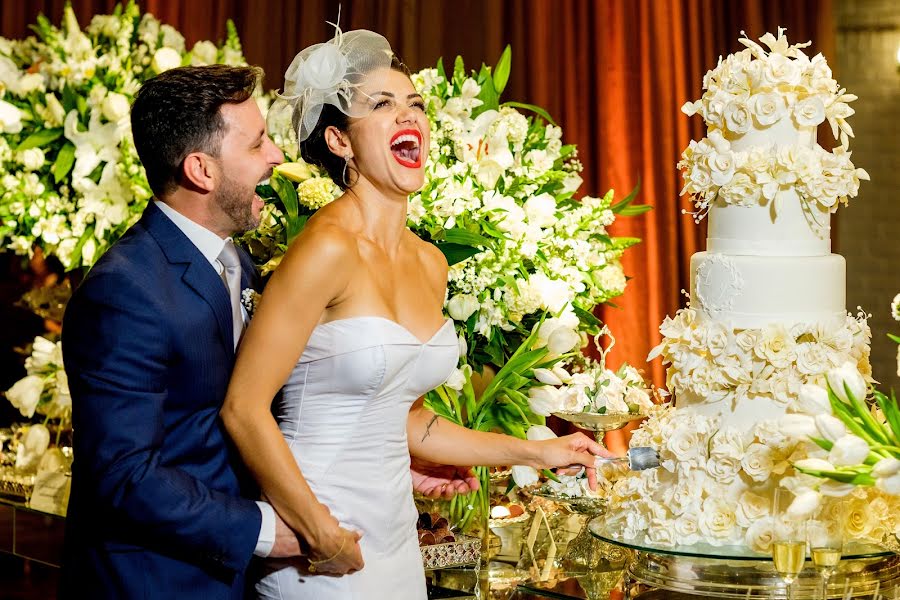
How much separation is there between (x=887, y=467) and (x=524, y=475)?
1133 millimetres

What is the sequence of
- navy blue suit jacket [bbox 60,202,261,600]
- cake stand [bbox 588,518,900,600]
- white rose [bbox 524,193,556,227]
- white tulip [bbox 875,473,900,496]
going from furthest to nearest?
Answer: white rose [bbox 524,193,556,227] → cake stand [bbox 588,518,900,600] → navy blue suit jacket [bbox 60,202,261,600] → white tulip [bbox 875,473,900,496]

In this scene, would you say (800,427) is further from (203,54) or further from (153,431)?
(203,54)

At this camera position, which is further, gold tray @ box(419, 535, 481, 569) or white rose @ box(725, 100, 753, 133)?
gold tray @ box(419, 535, 481, 569)

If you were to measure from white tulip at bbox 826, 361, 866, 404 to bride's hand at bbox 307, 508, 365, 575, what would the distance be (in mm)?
895

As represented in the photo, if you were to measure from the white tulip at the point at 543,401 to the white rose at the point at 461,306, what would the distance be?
0.87 feet

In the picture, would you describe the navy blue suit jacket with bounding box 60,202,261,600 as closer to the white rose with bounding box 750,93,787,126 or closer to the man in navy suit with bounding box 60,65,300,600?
the man in navy suit with bounding box 60,65,300,600

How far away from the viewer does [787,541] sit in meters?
2.10

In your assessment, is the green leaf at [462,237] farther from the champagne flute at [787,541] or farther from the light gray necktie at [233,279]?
the champagne flute at [787,541]

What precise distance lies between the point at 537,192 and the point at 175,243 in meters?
1.25

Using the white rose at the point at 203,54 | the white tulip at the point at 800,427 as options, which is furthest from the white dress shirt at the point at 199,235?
the white rose at the point at 203,54

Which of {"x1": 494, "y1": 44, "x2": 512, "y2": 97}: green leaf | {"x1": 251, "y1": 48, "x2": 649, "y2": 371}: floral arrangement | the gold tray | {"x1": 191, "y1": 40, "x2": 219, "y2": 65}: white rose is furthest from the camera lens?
{"x1": 191, "y1": 40, "x2": 219, "y2": 65}: white rose

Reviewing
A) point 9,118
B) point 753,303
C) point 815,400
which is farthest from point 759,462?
point 9,118

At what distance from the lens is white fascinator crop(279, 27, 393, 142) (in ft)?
7.18

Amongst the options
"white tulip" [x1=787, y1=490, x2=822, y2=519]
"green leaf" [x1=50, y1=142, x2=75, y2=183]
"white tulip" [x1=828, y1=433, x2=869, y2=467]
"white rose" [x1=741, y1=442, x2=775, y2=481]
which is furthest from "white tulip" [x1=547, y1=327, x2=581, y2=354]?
"green leaf" [x1=50, y1=142, x2=75, y2=183]
